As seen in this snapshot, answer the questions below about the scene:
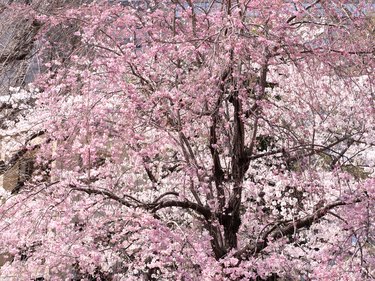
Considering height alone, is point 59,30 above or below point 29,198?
above

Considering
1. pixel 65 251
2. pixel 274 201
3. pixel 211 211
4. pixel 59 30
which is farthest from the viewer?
pixel 59 30

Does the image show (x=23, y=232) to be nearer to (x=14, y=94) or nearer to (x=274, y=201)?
(x=274, y=201)

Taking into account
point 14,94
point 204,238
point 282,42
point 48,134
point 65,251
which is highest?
point 14,94

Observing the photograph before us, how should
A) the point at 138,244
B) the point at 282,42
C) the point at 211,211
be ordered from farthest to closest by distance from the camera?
1. the point at 138,244
2. the point at 211,211
3. the point at 282,42

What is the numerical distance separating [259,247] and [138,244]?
1.83 meters

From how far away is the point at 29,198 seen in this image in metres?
4.89

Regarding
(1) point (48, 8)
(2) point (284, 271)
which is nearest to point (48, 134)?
(2) point (284, 271)

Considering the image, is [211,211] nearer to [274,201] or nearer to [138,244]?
[138,244]

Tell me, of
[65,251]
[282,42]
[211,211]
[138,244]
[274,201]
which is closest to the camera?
[282,42]

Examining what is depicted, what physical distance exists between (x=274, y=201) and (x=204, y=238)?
6.88ft

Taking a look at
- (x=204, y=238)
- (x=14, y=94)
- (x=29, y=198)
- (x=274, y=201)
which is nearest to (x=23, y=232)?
(x=29, y=198)

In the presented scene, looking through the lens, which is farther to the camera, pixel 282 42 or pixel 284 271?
pixel 284 271

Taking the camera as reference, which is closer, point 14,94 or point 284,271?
point 284,271

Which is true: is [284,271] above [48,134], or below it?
below
